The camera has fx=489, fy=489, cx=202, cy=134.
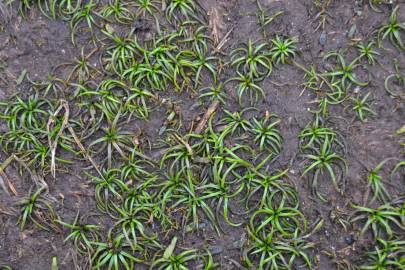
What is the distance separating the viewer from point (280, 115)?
371cm

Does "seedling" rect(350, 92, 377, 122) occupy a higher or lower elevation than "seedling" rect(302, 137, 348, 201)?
higher

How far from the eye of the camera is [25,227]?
3484mm

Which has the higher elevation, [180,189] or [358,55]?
[358,55]

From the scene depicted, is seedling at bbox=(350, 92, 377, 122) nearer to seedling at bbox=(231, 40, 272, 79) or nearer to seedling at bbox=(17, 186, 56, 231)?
seedling at bbox=(231, 40, 272, 79)

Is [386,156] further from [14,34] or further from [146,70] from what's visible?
[14,34]

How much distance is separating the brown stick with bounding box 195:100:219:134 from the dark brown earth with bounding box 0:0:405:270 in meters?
0.06

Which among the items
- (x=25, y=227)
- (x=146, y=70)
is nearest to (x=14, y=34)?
(x=146, y=70)

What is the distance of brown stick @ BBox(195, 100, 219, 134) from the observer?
368 centimetres

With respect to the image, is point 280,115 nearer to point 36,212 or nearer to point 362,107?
point 362,107

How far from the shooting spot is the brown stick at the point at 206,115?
368 centimetres

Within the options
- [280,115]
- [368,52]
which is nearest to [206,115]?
[280,115]

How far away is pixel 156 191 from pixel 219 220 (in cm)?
50

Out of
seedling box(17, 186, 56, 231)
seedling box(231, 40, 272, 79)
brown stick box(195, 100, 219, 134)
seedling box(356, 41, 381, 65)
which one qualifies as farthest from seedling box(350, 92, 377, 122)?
seedling box(17, 186, 56, 231)

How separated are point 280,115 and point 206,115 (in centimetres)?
56
